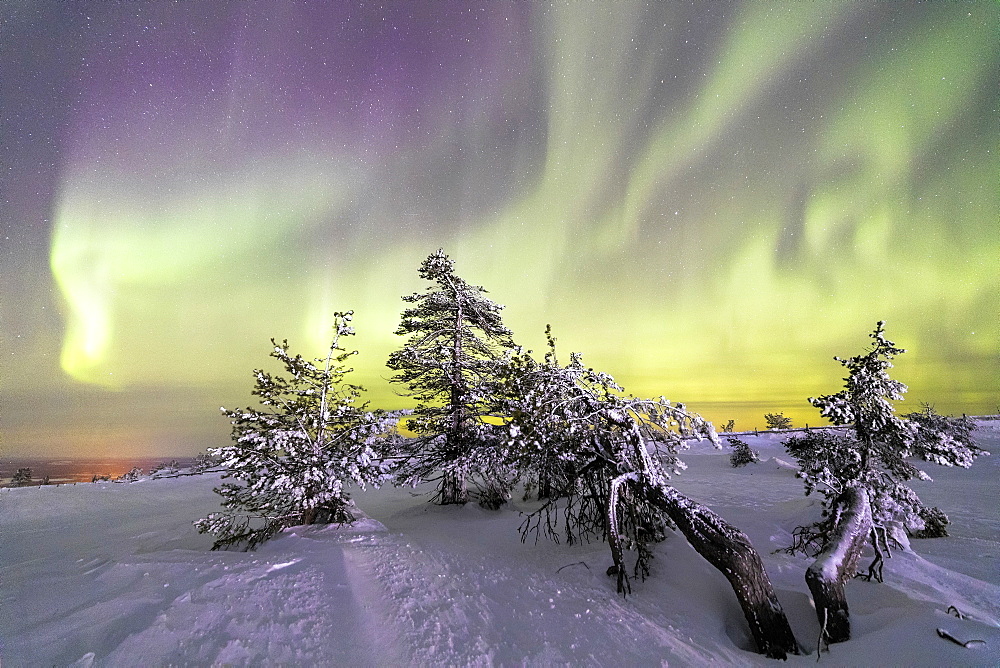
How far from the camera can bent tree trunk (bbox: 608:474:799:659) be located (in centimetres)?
571

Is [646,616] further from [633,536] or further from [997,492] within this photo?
[997,492]

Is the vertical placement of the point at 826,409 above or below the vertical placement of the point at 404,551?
above

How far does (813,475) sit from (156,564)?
42.5 feet

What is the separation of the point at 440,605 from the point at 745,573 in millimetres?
4914

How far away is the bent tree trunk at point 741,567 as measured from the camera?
571cm

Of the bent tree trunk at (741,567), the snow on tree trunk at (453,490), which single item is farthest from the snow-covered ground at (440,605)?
the snow on tree trunk at (453,490)

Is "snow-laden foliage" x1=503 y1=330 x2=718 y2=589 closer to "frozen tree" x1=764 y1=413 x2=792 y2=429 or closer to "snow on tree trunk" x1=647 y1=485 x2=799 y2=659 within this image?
"snow on tree trunk" x1=647 y1=485 x2=799 y2=659

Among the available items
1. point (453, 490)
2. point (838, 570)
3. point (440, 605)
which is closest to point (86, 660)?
point (440, 605)

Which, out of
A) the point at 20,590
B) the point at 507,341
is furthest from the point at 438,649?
the point at 507,341

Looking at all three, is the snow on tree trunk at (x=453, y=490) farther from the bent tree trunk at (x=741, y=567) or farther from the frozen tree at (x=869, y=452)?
the frozen tree at (x=869, y=452)

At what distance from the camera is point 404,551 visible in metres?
8.00

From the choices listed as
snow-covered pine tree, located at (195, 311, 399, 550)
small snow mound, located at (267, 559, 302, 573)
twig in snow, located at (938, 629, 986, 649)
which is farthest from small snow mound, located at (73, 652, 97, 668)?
twig in snow, located at (938, 629, 986, 649)

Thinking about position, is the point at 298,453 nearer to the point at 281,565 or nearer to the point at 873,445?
the point at 281,565

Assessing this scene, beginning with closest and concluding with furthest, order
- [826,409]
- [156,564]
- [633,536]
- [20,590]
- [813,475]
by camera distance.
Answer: [20,590] → [156,564] → [633,536] → [826,409] → [813,475]
